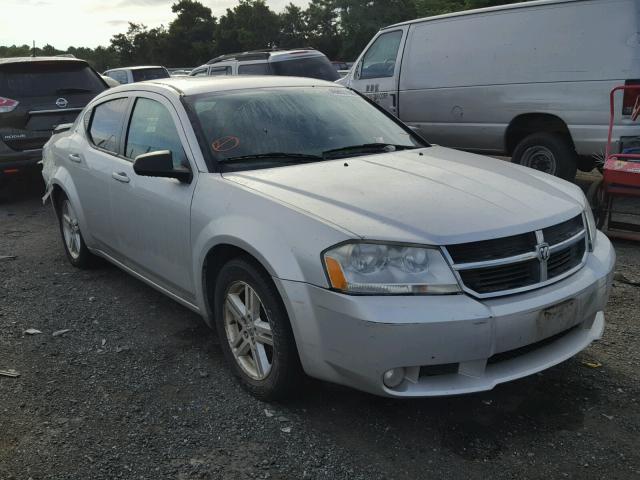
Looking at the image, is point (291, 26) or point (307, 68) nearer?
point (307, 68)

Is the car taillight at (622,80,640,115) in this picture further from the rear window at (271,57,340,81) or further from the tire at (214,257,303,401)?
the rear window at (271,57,340,81)

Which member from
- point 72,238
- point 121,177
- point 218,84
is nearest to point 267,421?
point 121,177

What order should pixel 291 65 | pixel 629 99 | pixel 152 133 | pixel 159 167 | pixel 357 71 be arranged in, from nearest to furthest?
pixel 159 167
pixel 152 133
pixel 629 99
pixel 357 71
pixel 291 65

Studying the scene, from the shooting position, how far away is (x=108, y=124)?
4871 mm

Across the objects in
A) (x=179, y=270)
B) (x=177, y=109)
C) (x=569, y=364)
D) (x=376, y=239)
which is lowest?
(x=569, y=364)

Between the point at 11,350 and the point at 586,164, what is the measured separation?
6335 millimetres

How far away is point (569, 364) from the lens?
11.8 feet

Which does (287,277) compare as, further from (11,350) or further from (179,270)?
(11,350)

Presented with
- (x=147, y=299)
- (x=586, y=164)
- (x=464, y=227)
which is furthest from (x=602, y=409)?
(x=586, y=164)

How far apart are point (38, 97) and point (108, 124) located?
412 centimetres

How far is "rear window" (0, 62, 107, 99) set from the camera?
8.27 metres

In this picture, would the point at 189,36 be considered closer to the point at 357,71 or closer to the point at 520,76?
the point at 357,71

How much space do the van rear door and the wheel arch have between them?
173 centimetres

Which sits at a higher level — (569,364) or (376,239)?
(376,239)
